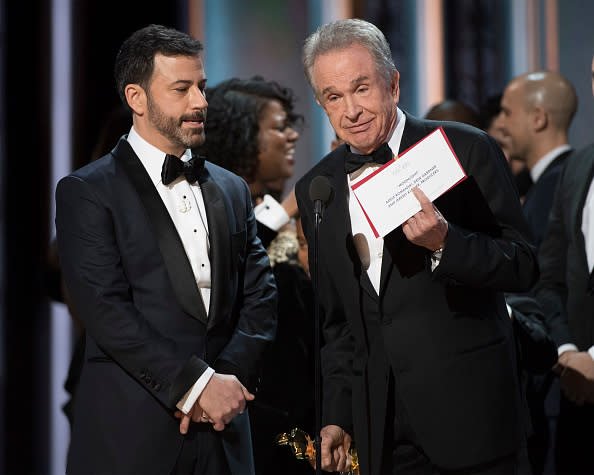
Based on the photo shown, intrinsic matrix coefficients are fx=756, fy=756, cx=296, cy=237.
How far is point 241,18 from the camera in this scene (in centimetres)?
468

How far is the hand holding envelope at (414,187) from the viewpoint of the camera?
179 centimetres

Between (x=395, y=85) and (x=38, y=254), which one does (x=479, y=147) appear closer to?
(x=395, y=85)

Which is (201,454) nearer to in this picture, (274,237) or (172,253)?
(172,253)

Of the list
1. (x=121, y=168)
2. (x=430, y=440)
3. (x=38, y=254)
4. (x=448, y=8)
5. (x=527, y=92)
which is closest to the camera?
(x=430, y=440)

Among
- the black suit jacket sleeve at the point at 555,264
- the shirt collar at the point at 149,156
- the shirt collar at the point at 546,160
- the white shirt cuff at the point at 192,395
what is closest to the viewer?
the white shirt cuff at the point at 192,395

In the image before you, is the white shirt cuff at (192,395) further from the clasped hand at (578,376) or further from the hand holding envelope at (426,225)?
the clasped hand at (578,376)

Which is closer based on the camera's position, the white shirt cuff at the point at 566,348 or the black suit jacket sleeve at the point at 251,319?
the black suit jacket sleeve at the point at 251,319

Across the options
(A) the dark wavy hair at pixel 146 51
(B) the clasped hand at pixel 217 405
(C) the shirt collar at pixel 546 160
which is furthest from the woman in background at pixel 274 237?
(C) the shirt collar at pixel 546 160

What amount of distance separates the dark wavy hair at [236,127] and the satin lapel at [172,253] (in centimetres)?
118

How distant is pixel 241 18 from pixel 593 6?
2271 mm

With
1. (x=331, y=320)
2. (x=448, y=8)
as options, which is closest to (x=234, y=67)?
(x=448, y=8)

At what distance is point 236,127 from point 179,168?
3.80 ft

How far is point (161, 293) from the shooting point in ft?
6.75

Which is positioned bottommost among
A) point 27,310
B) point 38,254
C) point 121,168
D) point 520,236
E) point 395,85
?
point 27,310
